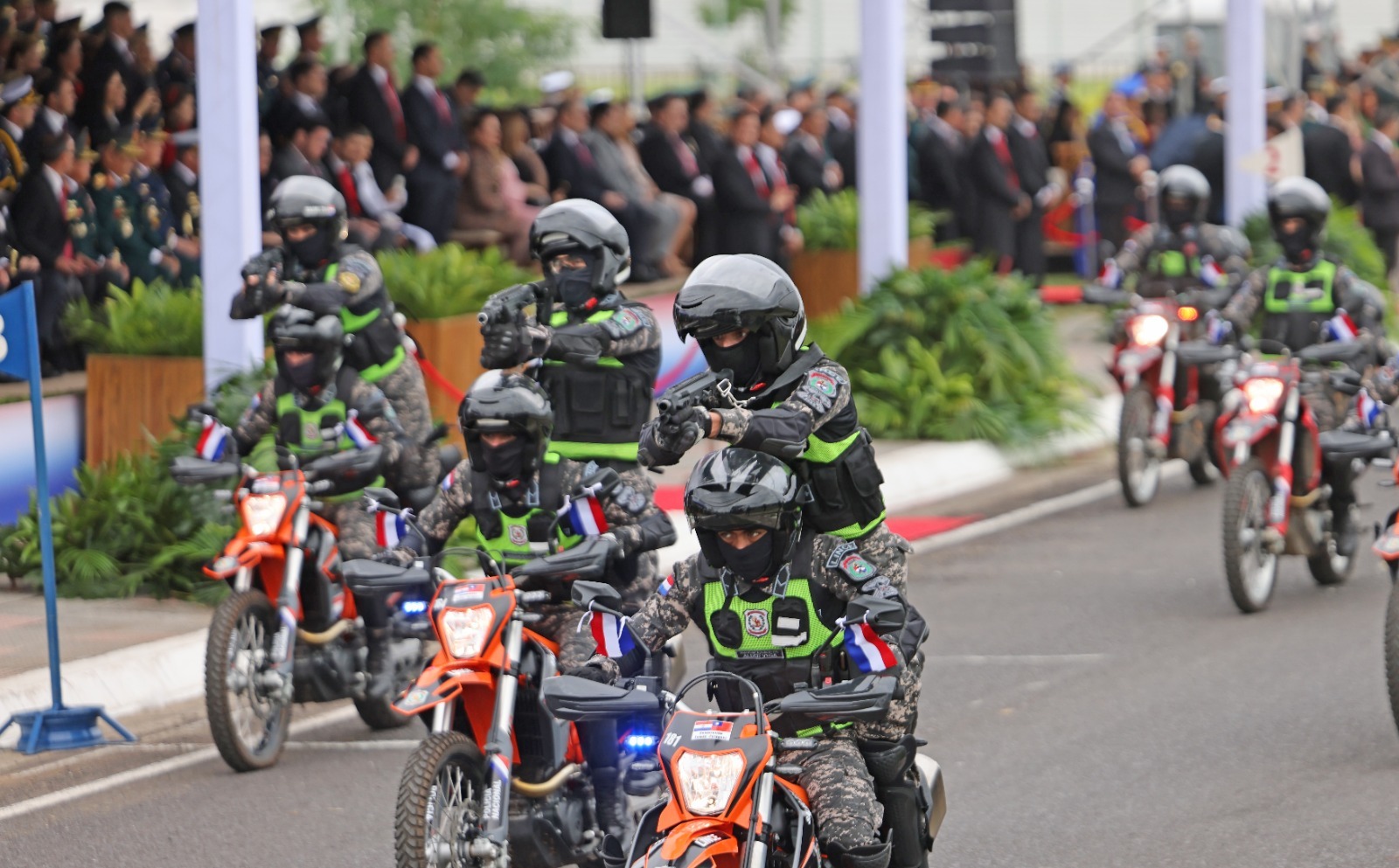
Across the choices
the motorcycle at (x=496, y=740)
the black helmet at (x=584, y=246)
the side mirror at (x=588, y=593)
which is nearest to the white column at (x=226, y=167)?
the black helmet at (x=584, y=246)

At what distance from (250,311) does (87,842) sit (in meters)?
2.87

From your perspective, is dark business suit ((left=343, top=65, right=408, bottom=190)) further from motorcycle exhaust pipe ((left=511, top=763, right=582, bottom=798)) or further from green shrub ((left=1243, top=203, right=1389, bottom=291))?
motorcycle exhaust pipe ((left=511, top=763, right=582, bottom=798))

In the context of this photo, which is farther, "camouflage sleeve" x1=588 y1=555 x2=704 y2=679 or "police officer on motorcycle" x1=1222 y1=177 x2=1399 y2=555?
"police officer on motorcycle" x1=1222 y1=177 x2=1399 y2=555

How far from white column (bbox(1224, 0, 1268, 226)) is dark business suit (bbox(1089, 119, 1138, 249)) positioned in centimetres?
448

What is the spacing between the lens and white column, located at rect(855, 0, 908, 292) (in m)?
18.3

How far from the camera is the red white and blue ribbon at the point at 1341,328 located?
1255cm

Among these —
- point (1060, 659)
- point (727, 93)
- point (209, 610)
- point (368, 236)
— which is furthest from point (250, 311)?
point (727, 93)

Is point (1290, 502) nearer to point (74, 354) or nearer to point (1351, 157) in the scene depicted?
point (74, 354)

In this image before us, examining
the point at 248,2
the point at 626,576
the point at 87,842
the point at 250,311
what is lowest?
the point at 87,842

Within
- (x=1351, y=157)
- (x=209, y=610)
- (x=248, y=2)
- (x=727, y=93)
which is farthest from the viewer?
(x=727, y=93)

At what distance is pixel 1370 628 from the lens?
11281 millimetres

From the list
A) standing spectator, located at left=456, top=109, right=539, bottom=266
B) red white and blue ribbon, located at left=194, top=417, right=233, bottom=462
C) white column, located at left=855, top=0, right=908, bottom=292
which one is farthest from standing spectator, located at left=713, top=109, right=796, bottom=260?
red white and blue ribbon, located at left=194, top=417, right=233, bottom=462

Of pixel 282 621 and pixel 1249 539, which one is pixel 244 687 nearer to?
pixel 282 621

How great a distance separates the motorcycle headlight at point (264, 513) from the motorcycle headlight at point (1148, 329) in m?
7.53
